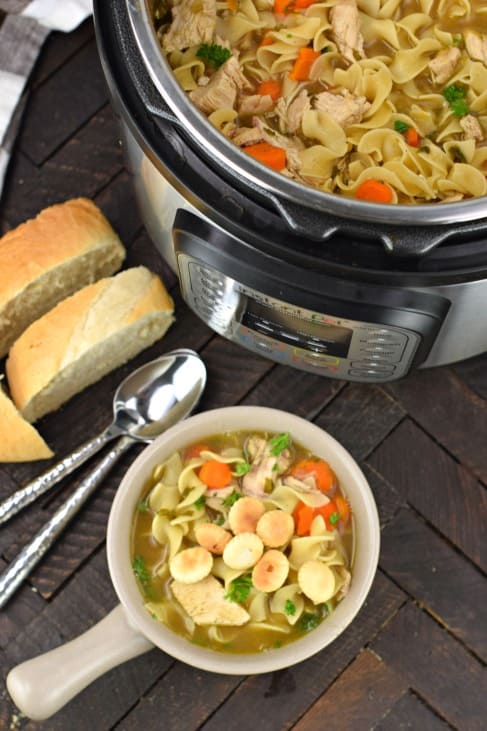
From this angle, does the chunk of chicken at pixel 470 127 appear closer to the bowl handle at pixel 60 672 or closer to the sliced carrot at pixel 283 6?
the sliced carrot at pixel 283 6

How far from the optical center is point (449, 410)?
108 inches

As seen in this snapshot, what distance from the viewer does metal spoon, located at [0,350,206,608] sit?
2.59m

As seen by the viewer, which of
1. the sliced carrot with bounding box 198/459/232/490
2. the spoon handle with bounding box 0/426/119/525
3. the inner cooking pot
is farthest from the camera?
the spoon handle with bounding box 0/426/119/525

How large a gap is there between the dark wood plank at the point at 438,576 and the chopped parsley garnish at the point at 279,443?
40cm

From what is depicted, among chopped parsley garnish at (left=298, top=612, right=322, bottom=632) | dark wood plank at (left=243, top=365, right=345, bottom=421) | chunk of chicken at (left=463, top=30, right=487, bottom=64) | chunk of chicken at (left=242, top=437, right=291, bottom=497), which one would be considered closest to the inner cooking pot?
chunk of chicken at (left=463, top=30, right=487, bottom=64)

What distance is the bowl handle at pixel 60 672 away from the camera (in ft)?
7.30

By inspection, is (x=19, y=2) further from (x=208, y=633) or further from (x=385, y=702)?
Result: (x=385, y=702)

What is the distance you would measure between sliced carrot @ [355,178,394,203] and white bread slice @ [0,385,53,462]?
1022mm

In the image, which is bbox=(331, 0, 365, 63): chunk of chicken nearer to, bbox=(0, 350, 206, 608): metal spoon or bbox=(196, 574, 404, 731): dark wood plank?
bbox=(0, 350, 206, 608): metal spoon

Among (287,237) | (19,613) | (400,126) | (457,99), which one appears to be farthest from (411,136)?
(19,613)

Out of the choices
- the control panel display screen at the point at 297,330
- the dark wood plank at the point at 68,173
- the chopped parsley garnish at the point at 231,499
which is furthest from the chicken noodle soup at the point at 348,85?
the chopped parsley garnish at the point at 231,499

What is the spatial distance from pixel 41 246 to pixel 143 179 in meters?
0.47

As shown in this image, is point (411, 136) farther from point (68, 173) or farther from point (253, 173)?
point (68, 173)

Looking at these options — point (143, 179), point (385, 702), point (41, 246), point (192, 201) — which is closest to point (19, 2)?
point (41, 246)
